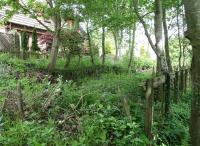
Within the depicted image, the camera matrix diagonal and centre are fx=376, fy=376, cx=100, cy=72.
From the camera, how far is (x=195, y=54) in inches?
230

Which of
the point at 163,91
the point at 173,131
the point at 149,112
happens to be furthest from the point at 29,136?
the point at 163,91

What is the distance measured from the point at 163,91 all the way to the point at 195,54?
1547mm

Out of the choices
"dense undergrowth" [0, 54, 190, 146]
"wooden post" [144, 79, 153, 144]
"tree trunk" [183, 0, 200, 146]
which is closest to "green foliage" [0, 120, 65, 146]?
"dense undergrowth" [0, 54, 190, 146]

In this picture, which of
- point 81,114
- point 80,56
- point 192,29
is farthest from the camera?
point 80,56

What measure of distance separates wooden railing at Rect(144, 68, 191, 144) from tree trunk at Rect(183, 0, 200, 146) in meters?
0.65

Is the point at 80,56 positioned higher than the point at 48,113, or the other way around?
the point at 80,56

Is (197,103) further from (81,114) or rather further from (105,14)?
(105,14)

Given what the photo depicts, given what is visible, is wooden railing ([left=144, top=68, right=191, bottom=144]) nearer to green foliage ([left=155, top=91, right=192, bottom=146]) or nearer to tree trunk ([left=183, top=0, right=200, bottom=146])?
green foliage ([left=155, top=91, right=192, bottom=146])

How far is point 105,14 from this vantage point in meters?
17.6

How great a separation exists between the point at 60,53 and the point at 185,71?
11.0 meters

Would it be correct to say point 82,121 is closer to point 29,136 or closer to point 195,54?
point 29,136

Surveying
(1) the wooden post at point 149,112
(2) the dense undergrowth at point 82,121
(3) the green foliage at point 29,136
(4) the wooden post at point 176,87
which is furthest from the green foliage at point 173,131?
(3) the green foliage at point 29,136

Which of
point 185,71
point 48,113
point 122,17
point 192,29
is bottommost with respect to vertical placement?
point 48,113

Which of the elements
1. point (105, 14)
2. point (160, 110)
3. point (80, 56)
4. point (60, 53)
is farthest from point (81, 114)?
point (60, 53)
